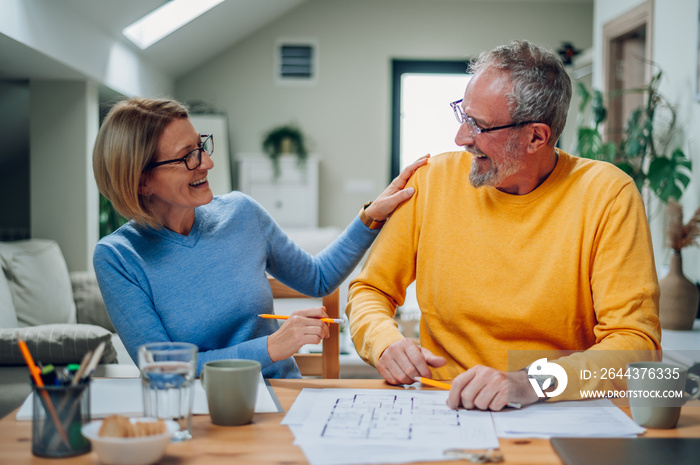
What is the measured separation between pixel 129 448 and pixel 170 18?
4686 millimetres

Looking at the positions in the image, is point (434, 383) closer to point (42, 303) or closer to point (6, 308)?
point (6, 308)

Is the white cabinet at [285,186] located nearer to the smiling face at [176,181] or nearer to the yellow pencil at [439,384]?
the smiling face at [176,181]

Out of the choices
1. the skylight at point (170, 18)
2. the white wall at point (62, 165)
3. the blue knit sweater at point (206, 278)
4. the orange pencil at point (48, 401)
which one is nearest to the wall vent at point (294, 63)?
the skylight at point (170, 18)

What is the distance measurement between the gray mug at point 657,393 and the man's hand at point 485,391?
166 mm

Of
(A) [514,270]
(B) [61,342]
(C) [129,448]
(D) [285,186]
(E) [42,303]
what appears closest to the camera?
(C) [129,448]

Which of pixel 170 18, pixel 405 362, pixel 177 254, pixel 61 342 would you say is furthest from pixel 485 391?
pixel 170 18

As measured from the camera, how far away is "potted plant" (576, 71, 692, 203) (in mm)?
3373

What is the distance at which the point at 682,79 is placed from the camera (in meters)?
3.60

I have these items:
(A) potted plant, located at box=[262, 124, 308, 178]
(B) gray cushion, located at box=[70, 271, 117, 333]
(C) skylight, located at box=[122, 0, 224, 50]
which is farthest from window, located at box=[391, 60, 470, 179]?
(B) gray cushion, located at box=[70, 271, 117, 333]

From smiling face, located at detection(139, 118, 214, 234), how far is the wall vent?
202 inches

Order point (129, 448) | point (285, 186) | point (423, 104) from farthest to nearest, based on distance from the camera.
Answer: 1. point (423, 104)
2. point (285, 186)
3. point (129, 448)

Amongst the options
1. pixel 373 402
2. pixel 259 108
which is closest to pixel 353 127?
pixel 259 108

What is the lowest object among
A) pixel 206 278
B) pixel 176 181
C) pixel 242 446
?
pixel 242 446

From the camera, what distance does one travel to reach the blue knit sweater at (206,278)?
4.32 ft
